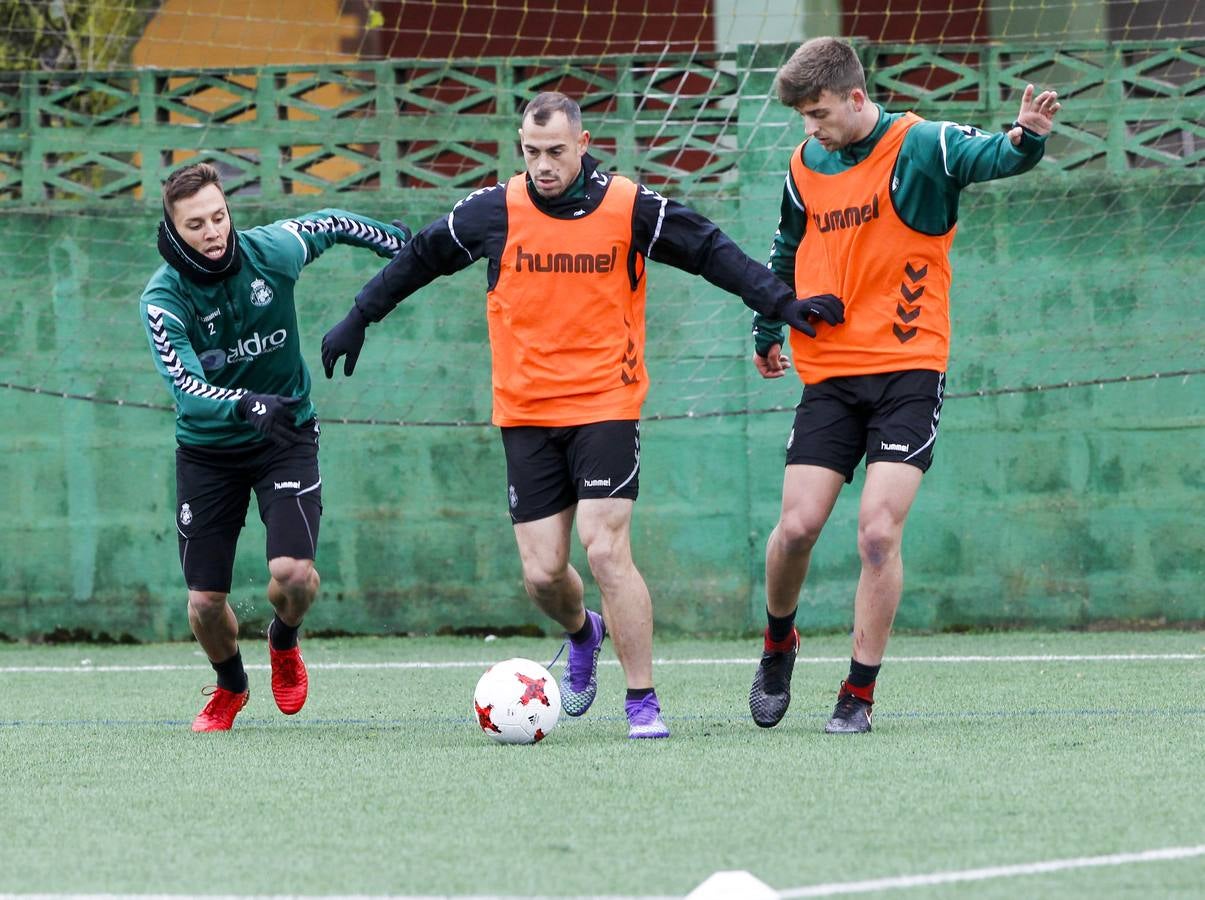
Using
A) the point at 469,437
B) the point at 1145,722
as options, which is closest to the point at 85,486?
the point at 469,437

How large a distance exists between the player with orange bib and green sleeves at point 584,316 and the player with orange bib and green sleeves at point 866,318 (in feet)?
0.58

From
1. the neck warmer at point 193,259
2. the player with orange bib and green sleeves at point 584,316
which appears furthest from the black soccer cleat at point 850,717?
the neck warmer at point 193,259

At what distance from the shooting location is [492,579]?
1052 cm

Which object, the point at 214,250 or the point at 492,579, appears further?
the point at 492,579

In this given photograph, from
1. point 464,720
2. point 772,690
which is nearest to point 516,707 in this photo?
point 772,690

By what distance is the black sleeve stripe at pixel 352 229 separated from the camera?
23.4ft

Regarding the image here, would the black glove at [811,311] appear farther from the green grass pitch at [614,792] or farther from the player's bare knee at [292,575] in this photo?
the player's bare knee at [292,575]

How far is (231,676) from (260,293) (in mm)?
1419

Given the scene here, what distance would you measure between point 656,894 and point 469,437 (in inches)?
272

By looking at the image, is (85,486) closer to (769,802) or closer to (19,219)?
(19,219)

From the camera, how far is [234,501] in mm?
7074

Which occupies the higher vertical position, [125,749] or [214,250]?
[214,250]

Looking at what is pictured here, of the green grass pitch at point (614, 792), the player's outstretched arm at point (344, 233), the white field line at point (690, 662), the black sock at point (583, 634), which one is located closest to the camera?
the green grass pitch at point (614, 792)

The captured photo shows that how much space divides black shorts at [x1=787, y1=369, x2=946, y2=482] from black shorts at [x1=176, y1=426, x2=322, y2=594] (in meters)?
1.80
